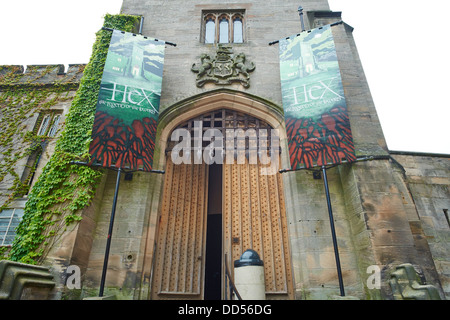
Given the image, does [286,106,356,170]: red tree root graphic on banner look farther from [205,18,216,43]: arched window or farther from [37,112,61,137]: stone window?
[37,112,61,137]: stone window

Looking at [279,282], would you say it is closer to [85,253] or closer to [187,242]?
[187,242]

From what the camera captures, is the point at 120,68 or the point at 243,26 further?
the point at 243,26

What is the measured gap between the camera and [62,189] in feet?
16.5

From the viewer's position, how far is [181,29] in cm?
801

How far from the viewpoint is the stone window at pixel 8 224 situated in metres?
7.74

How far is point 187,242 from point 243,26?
7111 millimetres

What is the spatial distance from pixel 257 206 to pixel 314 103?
107 inches

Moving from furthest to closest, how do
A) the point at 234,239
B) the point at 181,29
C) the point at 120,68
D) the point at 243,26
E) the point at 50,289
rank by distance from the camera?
1. the point at 243,26
2. the point at 181,29
3. the point at 120,68
4. the point at 234,239
5. the point at 50,289

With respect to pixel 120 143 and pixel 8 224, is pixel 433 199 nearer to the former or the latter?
pixel 120 143

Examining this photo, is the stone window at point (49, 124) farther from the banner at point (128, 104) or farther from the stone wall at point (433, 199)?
the stone wall at point (433, 199)

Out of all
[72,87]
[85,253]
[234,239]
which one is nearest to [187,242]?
[234,239]

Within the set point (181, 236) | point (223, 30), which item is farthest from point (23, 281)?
point (223, 30)

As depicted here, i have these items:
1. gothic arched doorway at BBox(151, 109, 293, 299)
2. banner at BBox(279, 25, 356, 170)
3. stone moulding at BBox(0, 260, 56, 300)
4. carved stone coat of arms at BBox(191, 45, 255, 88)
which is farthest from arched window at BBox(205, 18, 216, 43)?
stone moulding at BBox(0, 260, 56, 300)

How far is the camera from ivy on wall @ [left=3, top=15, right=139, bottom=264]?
4.52m
